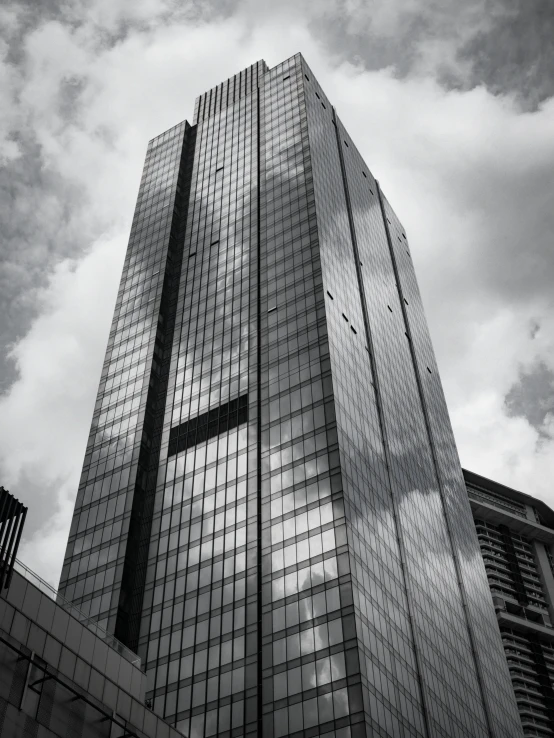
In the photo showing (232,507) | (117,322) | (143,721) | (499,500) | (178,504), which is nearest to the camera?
(143,721)

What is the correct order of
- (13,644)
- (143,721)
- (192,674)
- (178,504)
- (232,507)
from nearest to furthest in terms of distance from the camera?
(13,644) → (143,721) → (192,674) → (232,507) → (178,504)

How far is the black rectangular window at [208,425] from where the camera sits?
101 m

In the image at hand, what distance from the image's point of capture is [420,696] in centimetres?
8275

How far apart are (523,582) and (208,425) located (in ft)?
308

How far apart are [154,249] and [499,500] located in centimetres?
9532

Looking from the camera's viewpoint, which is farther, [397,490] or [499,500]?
[499,500]

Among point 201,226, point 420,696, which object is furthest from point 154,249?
point 420,696

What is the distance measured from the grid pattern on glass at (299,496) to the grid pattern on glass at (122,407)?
18978mm

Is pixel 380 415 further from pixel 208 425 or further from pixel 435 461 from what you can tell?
pixel 435 461

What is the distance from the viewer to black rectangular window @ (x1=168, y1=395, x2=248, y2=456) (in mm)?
100562

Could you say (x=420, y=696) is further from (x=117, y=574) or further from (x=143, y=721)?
(x=143, y=721)

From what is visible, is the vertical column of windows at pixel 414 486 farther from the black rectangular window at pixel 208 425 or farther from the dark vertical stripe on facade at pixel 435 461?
the black rectangular window at pixel 208 425

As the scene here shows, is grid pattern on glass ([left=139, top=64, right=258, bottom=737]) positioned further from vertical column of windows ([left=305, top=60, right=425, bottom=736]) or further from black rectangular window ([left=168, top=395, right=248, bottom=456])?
vertical column of windows ([left=305, top=60, right=425, bottom=736])

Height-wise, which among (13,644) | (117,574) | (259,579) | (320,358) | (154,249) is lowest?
(13,644)
